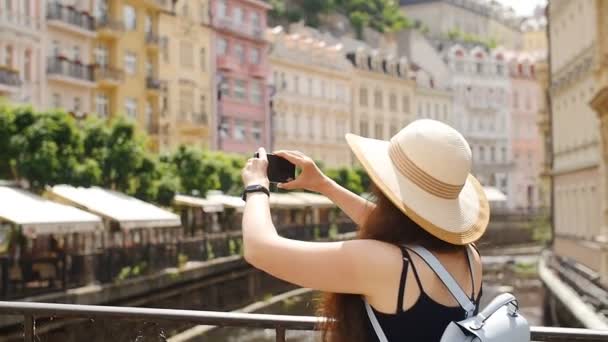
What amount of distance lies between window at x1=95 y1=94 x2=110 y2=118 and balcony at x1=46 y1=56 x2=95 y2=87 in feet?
4.92

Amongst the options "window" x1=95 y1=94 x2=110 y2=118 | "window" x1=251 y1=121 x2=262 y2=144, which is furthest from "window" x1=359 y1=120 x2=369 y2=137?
"window" x1=95 y1=94 x2=110 y2=118

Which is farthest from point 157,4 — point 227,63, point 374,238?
point 374,238

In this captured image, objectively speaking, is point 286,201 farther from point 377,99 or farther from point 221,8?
point 377,99

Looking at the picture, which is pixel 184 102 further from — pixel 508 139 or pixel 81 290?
pixel 508 139

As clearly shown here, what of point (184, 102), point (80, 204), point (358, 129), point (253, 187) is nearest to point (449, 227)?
point (253, 187)

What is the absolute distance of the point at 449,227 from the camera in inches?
108

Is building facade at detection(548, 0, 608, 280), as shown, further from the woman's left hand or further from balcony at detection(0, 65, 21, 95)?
balcony at detection(0, 65, 21, 95)

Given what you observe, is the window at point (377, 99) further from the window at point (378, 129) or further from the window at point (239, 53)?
the window at point (239, 53)

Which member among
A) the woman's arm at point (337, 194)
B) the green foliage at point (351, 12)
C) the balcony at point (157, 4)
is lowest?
the woman's arm at point (337, 194)

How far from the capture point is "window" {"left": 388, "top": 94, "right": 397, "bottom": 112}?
80250 millimetres

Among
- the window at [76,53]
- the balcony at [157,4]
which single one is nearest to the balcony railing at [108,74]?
the window at [76,53]

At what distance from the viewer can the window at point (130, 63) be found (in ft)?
155

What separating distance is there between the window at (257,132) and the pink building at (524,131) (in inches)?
1510

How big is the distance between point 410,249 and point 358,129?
242 ft
